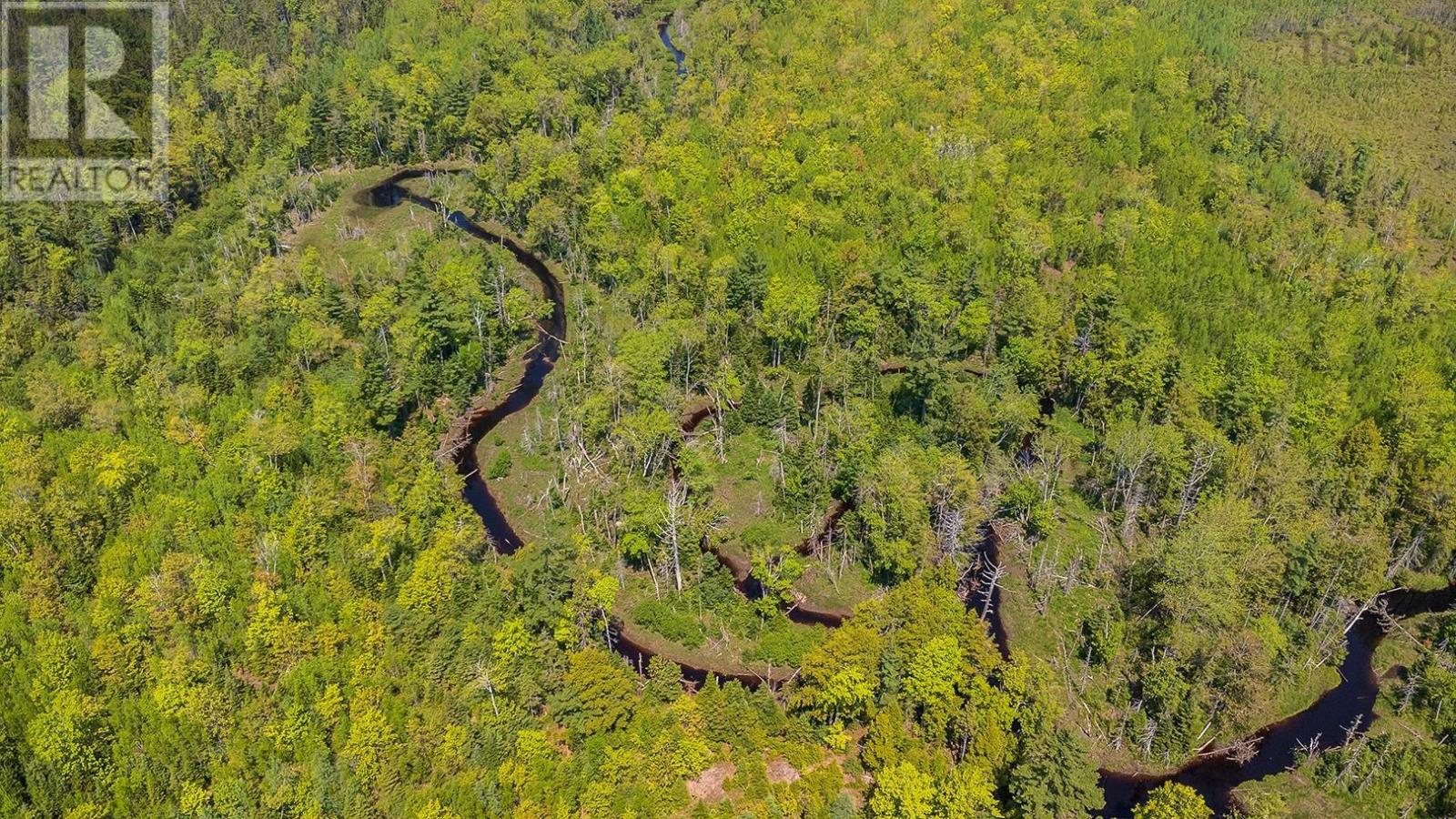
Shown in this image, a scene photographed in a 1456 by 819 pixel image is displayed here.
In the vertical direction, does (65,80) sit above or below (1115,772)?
above

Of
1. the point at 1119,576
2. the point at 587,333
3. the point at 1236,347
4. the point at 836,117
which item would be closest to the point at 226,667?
the point at 587,333

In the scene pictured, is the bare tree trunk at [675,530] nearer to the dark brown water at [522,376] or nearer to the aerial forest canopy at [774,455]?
the aerial forest canopy at [774,455]

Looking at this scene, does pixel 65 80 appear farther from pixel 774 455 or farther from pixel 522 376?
pixel 774 455
